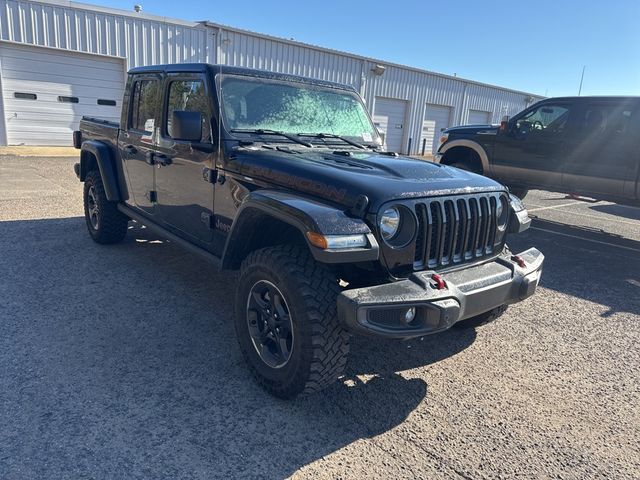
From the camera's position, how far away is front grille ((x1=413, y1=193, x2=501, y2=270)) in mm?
2744

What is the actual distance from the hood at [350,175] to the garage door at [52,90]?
12.6 meters

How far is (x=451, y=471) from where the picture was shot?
2.35 meters

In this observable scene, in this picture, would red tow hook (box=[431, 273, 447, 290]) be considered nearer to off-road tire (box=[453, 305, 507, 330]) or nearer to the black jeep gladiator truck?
the black jeep gladiator truck

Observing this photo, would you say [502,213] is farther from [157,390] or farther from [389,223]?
[157,390]

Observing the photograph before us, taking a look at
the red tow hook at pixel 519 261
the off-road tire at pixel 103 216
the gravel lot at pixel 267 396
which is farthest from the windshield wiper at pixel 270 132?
the off-road tire at pixel 103 216

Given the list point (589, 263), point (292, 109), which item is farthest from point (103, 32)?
point (589, 263)

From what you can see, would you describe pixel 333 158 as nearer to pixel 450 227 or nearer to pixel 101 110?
pixel 450 227

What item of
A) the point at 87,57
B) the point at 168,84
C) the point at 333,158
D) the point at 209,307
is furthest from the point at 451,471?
the point at 87,57

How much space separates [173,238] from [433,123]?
21389 millimetres

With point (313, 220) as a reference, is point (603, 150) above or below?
above

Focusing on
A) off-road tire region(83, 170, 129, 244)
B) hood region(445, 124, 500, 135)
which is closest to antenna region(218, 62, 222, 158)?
off-road tire region(83, 170, 129, 244)

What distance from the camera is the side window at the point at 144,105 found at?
4.42 meters

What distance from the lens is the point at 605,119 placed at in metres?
7.20

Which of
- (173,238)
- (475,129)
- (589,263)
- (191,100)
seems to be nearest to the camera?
(191,100)
